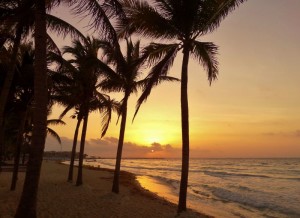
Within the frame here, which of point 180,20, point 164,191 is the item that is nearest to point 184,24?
point 180,20

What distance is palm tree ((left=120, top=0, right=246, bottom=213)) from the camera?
11570 mm

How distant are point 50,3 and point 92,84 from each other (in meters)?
11.2

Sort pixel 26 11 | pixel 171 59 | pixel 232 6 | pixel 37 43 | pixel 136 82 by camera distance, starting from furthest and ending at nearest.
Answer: pixel 136 82 < pixel 171 59 < pixel 232 6 < pixel 26 11 < pixel 37 43

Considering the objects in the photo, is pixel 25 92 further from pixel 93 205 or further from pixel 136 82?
pixel 93 205

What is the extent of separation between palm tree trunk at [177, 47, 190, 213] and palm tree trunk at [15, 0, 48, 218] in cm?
537

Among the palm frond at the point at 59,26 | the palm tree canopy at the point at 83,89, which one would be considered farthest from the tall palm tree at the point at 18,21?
the palm tree canopy at the point at 83,89

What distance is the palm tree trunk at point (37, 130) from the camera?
24.9ft

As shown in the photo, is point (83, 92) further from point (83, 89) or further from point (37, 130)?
point (37, 130)

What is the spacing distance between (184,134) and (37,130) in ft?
18.2

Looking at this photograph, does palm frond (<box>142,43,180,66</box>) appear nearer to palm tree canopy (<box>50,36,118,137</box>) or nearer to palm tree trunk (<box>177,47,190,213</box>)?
palm tree trunk (<box>177,47,190,213</box>)

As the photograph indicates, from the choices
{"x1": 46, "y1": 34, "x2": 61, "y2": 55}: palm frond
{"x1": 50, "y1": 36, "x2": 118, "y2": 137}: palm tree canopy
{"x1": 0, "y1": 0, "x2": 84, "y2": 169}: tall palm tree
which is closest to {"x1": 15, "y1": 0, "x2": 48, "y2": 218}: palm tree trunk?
{"x1": 0, "y1": 0, "x2": 84, "y2": 169}: tall palm tree

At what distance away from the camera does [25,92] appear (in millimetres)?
16578

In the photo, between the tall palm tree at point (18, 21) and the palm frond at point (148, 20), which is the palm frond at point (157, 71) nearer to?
the palm frond at point (148, 20)

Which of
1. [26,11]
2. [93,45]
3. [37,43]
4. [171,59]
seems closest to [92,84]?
[93,45]
